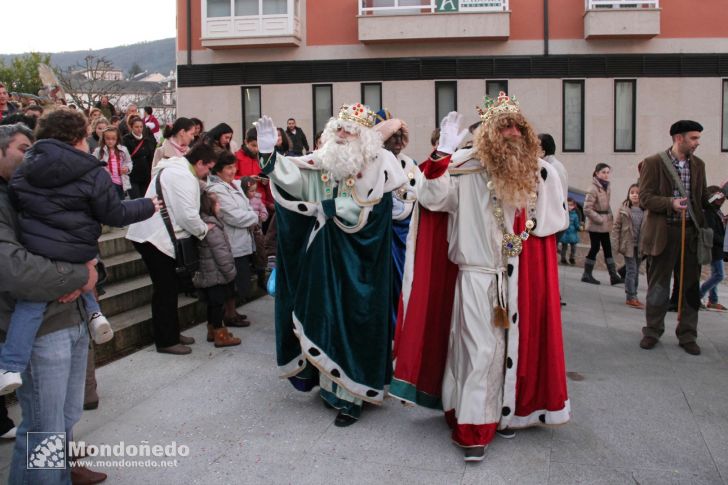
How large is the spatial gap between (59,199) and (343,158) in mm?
1976

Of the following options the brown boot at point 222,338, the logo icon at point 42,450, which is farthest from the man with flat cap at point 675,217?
the logo icon at point 42,450

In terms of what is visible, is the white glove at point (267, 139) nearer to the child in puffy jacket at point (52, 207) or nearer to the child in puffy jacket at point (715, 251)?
the child in puffy jacket at point (52, 207)

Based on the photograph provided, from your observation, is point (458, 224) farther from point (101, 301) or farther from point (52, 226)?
point (101, 301)

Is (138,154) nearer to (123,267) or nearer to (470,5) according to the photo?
(123,267)

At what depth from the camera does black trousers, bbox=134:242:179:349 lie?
19.5 ft

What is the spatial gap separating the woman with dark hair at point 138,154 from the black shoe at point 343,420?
6731 millimetres

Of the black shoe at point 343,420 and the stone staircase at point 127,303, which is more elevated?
the stone staircase at point 127,303

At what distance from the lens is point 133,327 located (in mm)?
6250

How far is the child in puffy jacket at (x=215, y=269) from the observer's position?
6199 millimetres

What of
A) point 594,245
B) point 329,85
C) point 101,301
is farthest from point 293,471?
point 329,85

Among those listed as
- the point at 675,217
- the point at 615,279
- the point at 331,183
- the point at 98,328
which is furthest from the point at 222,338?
the point at 615,279

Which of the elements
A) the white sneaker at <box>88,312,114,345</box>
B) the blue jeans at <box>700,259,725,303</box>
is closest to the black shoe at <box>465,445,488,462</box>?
the white sneaker at <box>88,312,114,345</box>

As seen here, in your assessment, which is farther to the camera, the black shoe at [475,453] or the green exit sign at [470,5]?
the green exit sign at [470,5]

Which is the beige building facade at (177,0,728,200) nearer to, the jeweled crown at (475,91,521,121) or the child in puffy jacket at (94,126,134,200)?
the child in puffy jacket at (94,126,134,200)
